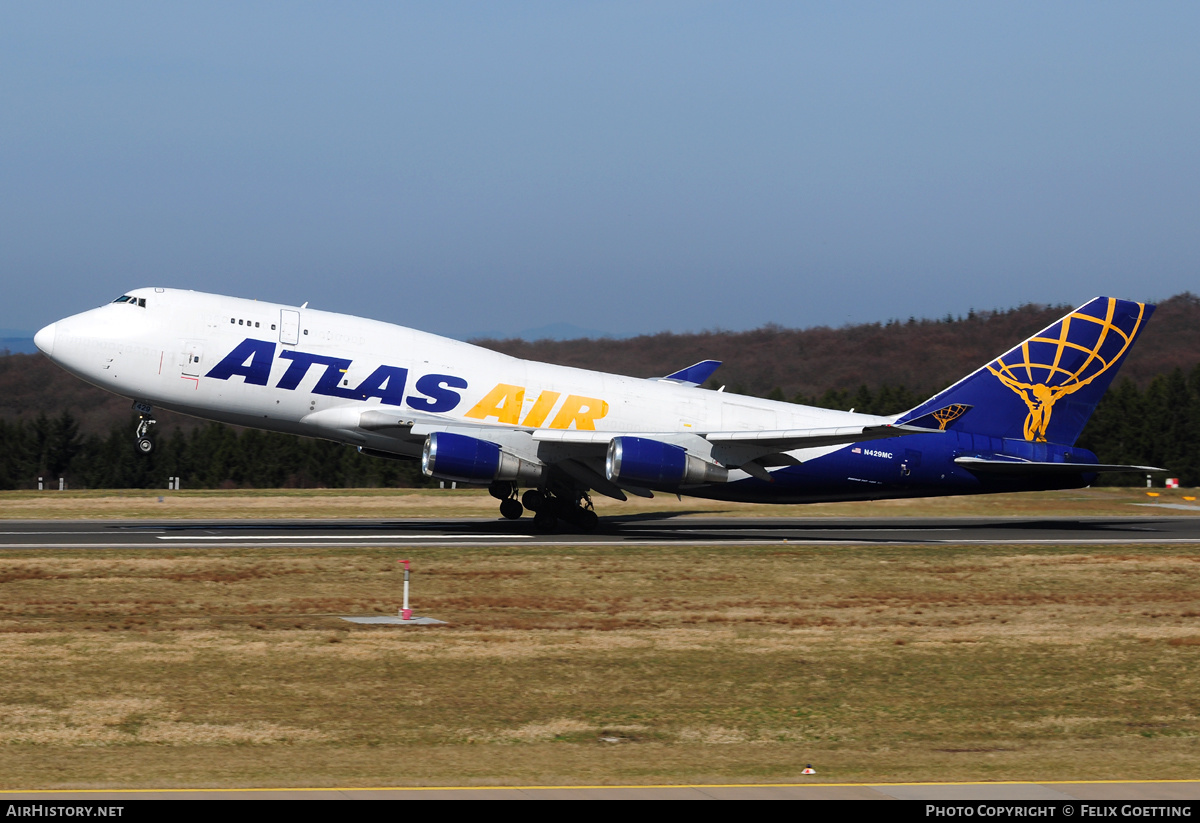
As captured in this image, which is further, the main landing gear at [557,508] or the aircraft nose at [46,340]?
the main landing gear at [557,508]

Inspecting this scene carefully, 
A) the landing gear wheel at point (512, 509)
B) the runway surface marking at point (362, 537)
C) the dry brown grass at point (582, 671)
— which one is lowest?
the dry brown grass at point (582, 671)

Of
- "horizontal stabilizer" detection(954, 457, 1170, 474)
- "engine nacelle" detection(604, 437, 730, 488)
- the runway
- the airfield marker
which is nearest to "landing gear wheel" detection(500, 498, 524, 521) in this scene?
the runway

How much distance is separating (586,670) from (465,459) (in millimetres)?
14091

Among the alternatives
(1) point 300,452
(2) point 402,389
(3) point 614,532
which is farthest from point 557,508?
(1) point 300,452

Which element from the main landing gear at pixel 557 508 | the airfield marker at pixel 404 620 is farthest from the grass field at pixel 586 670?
the main landing gear at pixel 557 508

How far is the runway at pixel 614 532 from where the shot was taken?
29541 millimetres

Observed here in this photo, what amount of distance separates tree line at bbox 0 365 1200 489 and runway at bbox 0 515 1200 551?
32916mm

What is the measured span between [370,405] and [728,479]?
10214mm

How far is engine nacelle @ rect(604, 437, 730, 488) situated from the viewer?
30.6 m

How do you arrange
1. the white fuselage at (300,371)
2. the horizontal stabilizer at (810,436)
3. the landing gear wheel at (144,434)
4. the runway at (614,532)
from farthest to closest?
the horizontal stabilizer at (810,436) → the landing gear wheel at (144,434) → the white fuselage at (300,371) → the runway at (614,532)

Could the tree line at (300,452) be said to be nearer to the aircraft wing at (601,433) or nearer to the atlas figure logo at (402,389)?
the aircraft wing at (601,433)

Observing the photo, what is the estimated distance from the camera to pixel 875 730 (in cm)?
1376

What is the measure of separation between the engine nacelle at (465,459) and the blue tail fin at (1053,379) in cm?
1411
